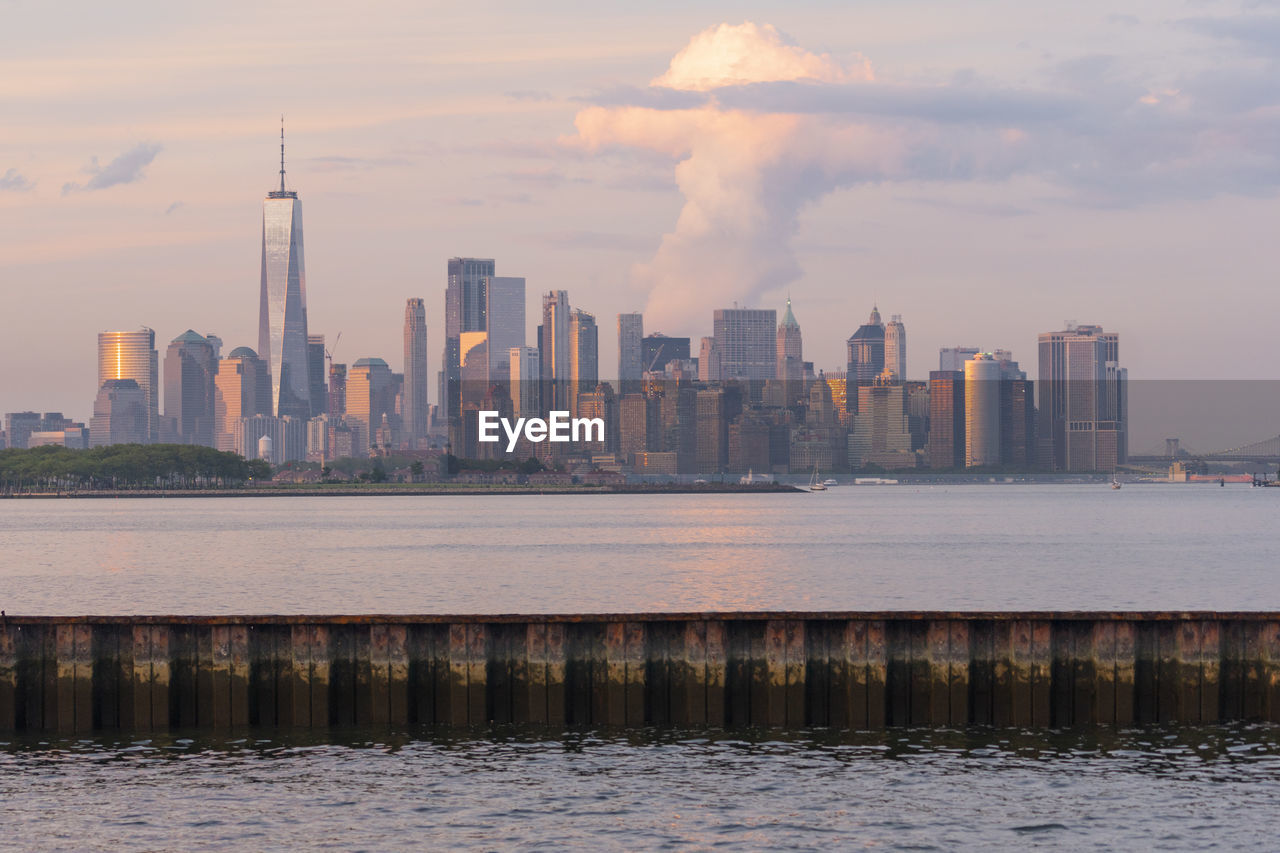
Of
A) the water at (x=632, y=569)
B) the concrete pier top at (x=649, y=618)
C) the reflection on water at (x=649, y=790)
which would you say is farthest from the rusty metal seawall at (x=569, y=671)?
the water at (x=632, y=569)

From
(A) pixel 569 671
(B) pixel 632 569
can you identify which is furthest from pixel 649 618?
(B) pixel 632 569

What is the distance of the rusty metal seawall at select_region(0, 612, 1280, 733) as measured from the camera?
32.6 metres

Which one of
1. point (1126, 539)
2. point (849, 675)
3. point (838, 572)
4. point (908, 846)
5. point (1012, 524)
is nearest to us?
point (908, 846)

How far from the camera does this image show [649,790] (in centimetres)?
2812

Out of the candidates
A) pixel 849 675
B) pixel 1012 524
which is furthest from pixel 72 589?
pixel 1012 524

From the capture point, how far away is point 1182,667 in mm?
32844

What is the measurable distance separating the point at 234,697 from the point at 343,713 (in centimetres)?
226

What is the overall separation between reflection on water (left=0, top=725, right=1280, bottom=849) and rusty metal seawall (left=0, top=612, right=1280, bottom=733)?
0.66 meters

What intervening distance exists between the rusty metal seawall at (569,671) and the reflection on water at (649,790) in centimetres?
66

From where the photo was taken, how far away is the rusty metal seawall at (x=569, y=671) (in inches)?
1282

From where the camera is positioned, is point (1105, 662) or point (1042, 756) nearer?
point (1042, 756)

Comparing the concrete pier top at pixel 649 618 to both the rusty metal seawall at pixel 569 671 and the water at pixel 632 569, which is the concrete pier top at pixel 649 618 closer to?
the rusty metal seawall at pixel 569 671

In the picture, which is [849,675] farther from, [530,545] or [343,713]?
[530,545]

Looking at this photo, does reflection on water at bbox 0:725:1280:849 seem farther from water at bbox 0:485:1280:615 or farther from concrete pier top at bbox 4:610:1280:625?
water at bbox 0:485:1280:615
